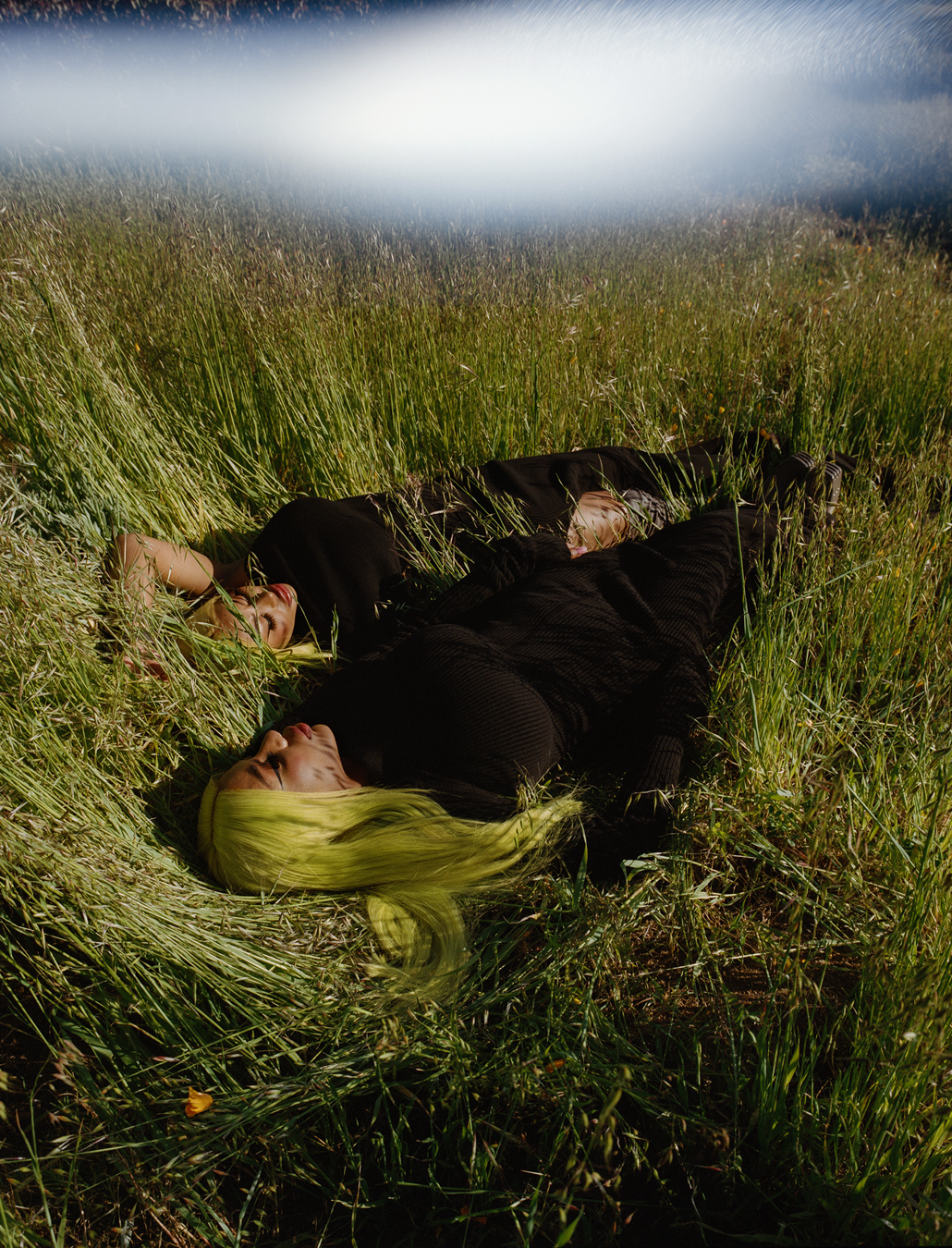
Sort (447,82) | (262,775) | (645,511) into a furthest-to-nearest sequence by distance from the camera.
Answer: (447,82)
(645,511)
(262,775)

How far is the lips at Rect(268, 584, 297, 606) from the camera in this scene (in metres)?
2.48

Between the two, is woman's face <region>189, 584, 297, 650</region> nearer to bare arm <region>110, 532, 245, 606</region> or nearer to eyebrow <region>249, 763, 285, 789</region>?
bare arm <region>110, 532, 245, 606</region>

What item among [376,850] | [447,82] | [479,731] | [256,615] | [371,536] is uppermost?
[447,82]

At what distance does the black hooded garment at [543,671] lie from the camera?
1868mm

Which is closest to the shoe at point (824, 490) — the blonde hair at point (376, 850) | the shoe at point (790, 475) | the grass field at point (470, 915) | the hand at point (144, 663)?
the shoe at point (790, 475)

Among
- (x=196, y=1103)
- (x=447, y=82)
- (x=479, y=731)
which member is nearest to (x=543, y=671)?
(x=479, y=731)

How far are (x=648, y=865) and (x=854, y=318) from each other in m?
3.35

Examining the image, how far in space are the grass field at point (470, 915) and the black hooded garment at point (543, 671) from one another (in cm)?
16

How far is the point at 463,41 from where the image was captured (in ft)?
14.8

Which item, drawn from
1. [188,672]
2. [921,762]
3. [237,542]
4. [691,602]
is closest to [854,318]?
[691,602]

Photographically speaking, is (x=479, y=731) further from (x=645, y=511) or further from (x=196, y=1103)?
(x=645, y=511)

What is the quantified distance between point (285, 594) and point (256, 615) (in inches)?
5.6

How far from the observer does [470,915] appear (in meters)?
1.67

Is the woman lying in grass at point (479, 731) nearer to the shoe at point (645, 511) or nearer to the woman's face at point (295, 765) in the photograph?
the woman's face at point (295, 765)
